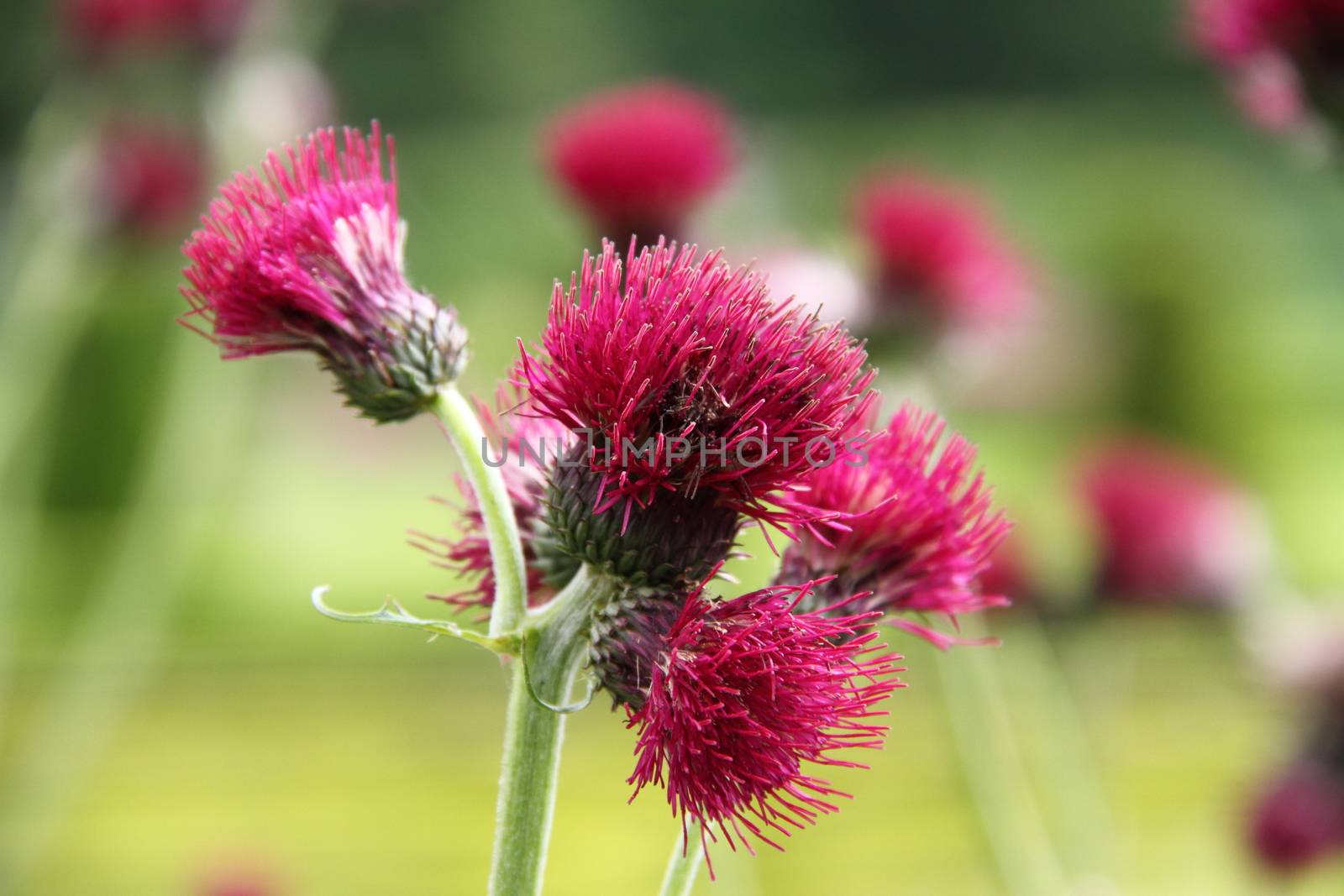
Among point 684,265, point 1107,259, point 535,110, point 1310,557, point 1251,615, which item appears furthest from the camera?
point 535,110

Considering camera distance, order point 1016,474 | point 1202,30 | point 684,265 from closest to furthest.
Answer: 1. point 684,265
2. point 1202,30
3. point 1016,474

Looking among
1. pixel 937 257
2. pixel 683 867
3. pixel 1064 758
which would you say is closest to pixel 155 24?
pixel 937 257

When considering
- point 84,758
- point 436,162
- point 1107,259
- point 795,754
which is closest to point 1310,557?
point 1107,259

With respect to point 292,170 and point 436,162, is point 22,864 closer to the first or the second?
point 292,170

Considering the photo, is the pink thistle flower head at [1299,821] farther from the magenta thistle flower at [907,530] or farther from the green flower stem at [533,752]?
the green flower stem at [533,752]

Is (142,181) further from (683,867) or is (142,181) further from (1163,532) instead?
(683,867)

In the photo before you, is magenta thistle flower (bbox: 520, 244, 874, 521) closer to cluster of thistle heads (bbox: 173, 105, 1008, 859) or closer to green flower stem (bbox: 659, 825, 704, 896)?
cluster of thistle heads (bbox: 173, 105, 1008, 859)

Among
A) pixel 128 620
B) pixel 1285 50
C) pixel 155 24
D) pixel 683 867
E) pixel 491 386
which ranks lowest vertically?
pixel 683 867

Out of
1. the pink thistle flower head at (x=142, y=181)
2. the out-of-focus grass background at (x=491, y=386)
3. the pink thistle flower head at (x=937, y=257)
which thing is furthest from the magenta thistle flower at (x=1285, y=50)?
the pink thistle flower head at (x=142, y=181)
